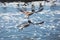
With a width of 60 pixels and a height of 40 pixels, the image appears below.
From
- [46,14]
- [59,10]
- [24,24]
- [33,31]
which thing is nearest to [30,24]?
A: [24,24]

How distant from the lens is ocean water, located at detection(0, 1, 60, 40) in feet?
26.8

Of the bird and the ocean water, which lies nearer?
the ocean water

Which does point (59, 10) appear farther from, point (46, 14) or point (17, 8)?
point (17, 8)

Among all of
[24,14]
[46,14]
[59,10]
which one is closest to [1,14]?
[24,14]

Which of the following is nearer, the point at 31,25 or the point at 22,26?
the point at 22,26

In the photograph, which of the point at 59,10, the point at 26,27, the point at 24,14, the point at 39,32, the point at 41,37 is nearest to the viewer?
the point at 41,37

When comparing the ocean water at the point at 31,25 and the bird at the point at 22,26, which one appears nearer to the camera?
the ocean water at the point at 31,25

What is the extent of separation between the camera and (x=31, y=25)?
9.59 metres

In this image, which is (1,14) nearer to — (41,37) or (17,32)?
(17,32)

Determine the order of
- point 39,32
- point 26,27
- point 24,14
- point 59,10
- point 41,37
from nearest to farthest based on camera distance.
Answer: point 41,37 < point 39,32 < point 26,27 < point 24,14 < point 59,10

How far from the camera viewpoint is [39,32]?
341 inches

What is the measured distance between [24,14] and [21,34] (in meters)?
2.88

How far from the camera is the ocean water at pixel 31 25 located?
818 cm

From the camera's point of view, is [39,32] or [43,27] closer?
[39,32]
